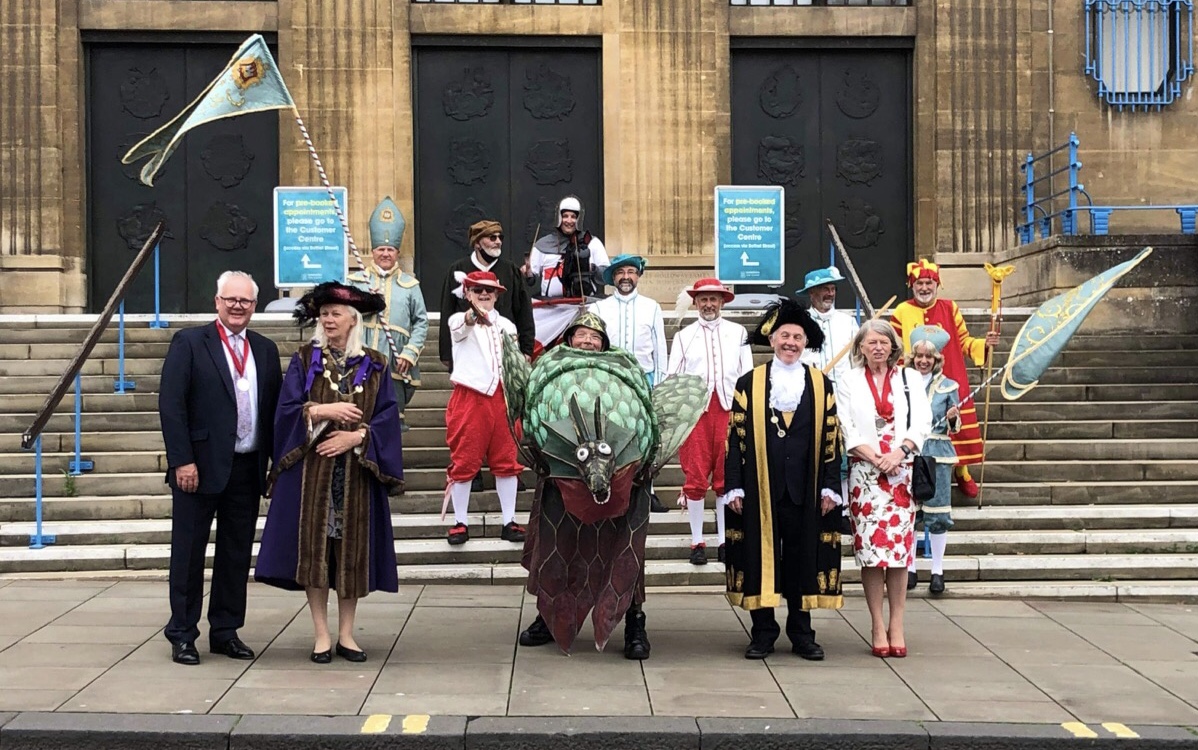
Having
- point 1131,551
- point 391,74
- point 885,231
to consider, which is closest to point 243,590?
point 1131,551

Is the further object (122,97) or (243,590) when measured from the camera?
(122,97)

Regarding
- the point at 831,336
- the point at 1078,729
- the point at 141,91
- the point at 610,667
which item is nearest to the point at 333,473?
the point at 610,667

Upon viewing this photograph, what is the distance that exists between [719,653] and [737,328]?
9.39 feet

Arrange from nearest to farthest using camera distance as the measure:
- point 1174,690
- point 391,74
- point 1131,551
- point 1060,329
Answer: point 1174,690 < point 1060,329 < point 1131,551 < point 391,74

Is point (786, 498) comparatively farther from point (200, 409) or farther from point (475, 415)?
point (200, 409)

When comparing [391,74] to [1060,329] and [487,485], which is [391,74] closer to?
[487,485]

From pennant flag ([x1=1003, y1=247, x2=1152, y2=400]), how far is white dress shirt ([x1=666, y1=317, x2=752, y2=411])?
5.93ft

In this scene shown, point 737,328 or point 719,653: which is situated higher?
point 737,328

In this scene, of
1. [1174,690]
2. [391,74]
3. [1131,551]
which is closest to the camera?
[1174,690]

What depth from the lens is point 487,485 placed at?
11102 millimetres

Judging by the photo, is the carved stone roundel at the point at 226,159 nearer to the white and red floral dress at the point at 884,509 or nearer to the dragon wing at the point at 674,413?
the dragon wing at the point at 674,413

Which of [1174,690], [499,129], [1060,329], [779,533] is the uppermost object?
[499,129]

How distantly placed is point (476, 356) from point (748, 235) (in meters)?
5.36

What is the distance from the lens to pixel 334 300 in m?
7.46
